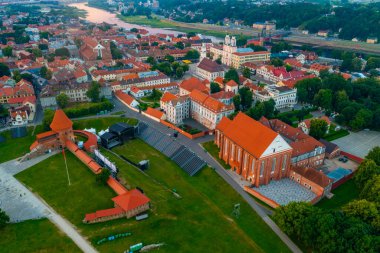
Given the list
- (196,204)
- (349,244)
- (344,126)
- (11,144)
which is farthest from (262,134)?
(11,144)

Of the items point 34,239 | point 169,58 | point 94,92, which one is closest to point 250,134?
point 34,239

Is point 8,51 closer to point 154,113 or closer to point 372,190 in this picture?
point 154,113

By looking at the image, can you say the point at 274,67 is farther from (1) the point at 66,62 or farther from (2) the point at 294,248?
(2) the point at 294,248

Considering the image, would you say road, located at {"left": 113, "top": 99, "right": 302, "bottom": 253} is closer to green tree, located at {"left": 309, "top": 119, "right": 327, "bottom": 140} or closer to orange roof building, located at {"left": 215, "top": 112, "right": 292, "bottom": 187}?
orange roof building, located at {"left": 215, "top": 112, "right": 292, "bottom": 187}

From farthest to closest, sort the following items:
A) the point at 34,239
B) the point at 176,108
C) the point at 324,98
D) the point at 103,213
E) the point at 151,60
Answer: the point at 151,60
the point at 324,98
the point at 176,108
the point at 103,213
the point at 34,239

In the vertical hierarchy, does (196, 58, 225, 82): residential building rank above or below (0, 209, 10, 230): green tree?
above

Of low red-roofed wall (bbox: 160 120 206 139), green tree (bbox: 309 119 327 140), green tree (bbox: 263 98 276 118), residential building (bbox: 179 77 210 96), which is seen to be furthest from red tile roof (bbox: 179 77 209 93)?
green tree (bbox: 309 119 327 140)
